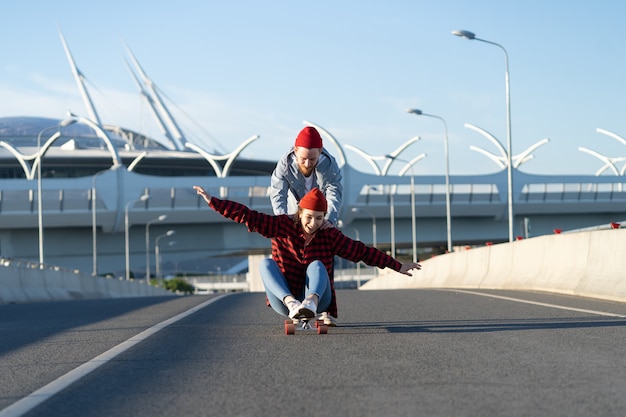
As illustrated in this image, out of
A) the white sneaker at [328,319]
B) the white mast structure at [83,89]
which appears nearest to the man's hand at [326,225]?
the white sneaker at [328,319]

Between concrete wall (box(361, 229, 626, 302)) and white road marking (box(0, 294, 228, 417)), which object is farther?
concrete wall (box(361, 229, 626, 302))

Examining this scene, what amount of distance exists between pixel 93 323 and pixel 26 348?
11.3 feet

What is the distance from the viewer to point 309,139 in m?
8.95

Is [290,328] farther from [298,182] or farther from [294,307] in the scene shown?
[298,182]

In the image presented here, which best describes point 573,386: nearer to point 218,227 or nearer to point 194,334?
point 194,334

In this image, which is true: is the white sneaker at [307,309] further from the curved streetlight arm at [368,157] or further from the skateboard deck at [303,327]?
the curved streetlight arm at [368,157]

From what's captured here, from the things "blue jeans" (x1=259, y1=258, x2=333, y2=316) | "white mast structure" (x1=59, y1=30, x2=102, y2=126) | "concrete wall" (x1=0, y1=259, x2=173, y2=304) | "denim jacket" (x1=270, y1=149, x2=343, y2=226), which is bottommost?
"concrete wall" (x1=0, y1=259, x2=173, y2=304)

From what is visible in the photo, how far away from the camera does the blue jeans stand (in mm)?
8477

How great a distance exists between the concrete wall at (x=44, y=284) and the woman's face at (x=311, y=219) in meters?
16.8

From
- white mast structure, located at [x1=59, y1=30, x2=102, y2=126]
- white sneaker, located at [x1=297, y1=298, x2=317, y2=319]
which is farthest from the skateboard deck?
white mast structure, located at [x1=59, y1=30, x2=102, y2=126]

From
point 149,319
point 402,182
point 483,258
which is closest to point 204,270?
point 402,182

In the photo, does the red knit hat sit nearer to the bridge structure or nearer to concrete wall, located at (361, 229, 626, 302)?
concrete wall, located at (361, 229, 626, 302)

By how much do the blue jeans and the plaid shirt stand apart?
9cm

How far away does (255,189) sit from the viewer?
70.6 meters
